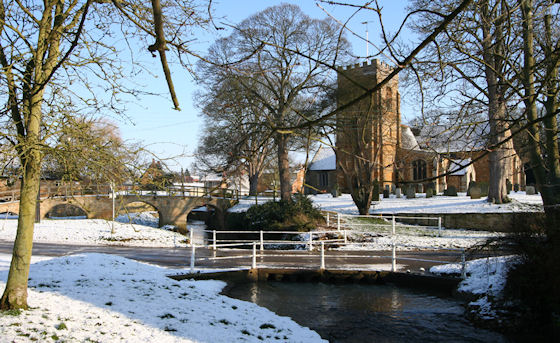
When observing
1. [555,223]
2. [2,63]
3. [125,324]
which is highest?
[2,63]

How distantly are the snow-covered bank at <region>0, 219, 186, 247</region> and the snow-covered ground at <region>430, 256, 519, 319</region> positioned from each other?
15.7 meters

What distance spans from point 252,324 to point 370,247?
13.8 metres

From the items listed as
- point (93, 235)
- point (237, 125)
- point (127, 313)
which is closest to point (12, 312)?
point (127, 313)

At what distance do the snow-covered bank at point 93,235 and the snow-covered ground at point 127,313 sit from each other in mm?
14332

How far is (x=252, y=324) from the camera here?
27.2 ft

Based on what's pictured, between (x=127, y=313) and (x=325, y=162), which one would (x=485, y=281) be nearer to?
(x=127, y=313)

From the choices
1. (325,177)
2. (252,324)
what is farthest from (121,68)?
(325,177)

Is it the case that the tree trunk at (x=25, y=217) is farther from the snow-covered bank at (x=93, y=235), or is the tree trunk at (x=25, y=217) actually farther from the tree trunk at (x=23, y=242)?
the snow-covered bank at (x=93, y=235)

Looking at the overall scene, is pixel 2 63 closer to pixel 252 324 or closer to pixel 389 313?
pixel 252 324

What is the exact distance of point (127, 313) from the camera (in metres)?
7.77

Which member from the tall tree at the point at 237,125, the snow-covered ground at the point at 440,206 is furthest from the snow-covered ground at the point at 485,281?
the snow-covered ground at the point at 440,206

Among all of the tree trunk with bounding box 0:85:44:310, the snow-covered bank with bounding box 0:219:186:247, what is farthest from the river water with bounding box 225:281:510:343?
the snow-covered bank with bounding box 0:219:186:247

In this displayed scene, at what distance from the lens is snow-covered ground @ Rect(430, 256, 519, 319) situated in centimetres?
968

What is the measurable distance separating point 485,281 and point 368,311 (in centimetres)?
296
